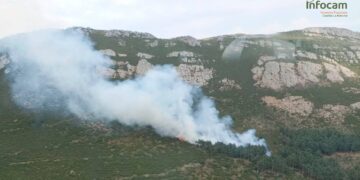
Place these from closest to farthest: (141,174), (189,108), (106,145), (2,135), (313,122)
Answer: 1. (141,174)
2. (106,145)
3. (2,135)
4. (189,108)
5. (313,122)

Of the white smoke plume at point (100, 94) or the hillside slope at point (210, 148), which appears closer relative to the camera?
the hillside slope at point (210, 148)

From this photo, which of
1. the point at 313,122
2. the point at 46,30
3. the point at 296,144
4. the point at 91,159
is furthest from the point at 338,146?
the point at 46,30

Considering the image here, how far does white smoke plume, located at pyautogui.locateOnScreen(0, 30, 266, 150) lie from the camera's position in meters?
145

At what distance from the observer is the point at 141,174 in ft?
374

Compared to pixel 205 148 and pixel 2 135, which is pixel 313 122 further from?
pixel 2 135

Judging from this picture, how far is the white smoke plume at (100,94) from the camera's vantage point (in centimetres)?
14488

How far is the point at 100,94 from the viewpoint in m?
155

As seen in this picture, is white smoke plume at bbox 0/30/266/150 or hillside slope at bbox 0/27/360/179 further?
white smoke plume at bbox 0/30/266/150

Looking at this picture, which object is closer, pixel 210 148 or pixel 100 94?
pixel 210 148

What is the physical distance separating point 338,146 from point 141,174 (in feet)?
213

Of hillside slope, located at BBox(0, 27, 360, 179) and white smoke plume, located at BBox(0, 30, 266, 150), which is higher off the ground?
white smoke plume, located at BBox(0, 30, 266, 150)

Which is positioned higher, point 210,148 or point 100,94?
point 100,94

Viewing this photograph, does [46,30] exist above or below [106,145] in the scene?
above

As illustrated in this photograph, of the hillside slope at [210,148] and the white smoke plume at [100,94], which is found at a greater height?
the white smoke plume at [100,94]
